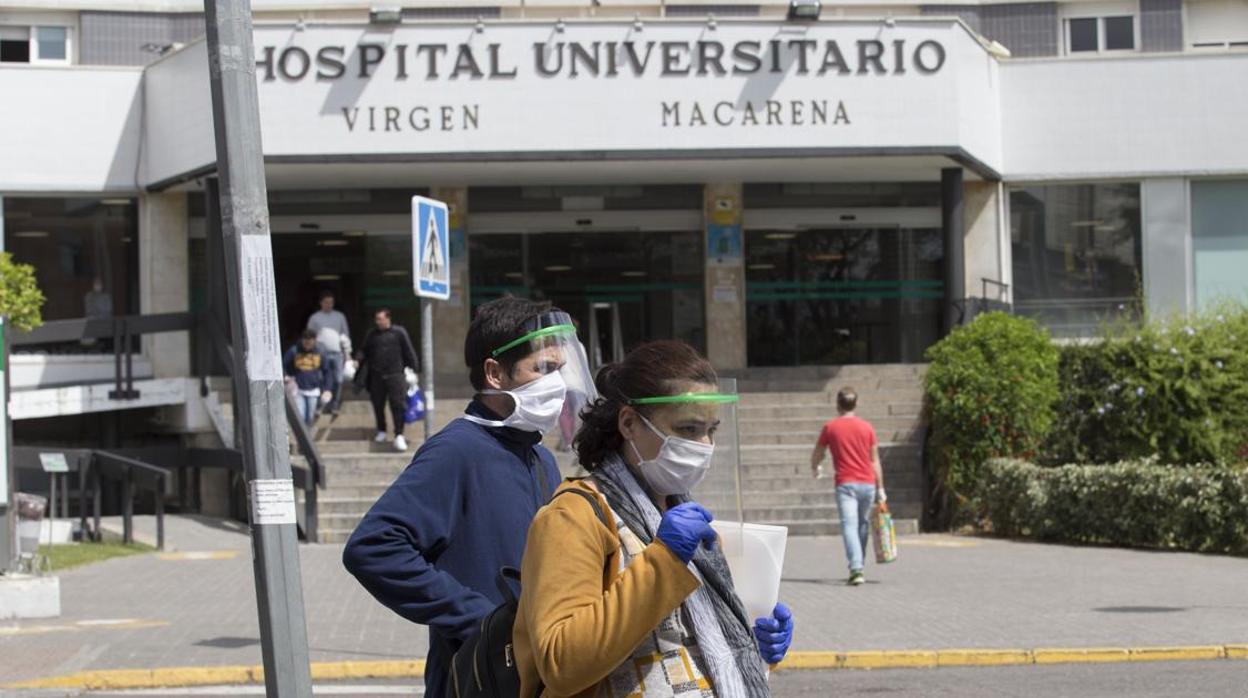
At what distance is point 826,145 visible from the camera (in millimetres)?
22438

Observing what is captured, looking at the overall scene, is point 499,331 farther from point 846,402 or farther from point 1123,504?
point 1123,504

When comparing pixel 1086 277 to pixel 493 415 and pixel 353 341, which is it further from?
pixel 493 415

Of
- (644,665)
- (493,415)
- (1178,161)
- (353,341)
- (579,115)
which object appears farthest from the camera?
(353,341)

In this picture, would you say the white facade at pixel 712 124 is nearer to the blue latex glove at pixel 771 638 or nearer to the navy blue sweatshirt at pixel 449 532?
the navy blue sweatshirt at pixel 449 532

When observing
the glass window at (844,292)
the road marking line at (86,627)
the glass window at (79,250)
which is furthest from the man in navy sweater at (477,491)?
the glass window at (79,250)

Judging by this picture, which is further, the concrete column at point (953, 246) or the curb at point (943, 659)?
the concrete column at point (953, 246)

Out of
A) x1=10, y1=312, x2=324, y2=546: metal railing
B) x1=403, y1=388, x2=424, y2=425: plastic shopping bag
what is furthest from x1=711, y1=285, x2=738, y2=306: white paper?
x1=10, y1=312, x2=324, y2=546: metal railing

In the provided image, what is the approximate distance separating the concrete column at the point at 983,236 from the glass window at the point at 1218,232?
295 cm

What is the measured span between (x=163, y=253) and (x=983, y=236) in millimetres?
12519

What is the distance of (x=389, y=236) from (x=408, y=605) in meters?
22.3

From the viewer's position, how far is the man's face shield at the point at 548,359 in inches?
176

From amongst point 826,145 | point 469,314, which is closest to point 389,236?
point 469,314

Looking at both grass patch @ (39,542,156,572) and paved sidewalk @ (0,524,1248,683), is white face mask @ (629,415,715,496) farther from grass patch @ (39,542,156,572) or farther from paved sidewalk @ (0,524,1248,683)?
grass patch @ (39,542,156,572)

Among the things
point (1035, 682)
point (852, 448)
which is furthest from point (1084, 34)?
point (1035, 682)
